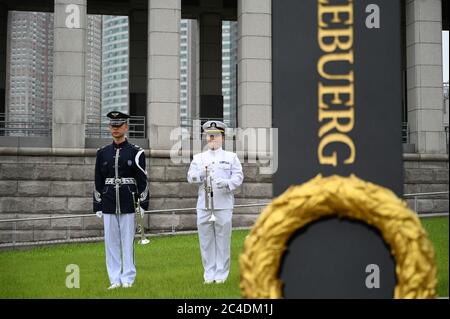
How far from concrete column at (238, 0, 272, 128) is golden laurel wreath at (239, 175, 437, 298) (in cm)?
1506

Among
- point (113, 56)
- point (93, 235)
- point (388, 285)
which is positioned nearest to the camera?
point (388, 285)

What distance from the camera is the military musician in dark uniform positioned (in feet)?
33.9

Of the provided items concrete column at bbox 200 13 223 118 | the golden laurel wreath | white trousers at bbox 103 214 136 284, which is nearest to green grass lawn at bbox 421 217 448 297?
the golden laurel wreath

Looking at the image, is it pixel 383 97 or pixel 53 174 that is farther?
pixel 53 174

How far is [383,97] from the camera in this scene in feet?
20.8

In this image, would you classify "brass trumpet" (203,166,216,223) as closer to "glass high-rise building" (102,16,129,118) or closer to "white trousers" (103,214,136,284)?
"white trousers" (103,214,136,284)

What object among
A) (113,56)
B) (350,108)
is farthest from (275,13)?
Result: (113,56)

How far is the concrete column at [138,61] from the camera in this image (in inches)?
1083

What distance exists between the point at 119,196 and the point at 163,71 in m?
11.4

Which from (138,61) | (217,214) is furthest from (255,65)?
(217,214)

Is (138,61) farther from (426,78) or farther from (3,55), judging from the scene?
(426,78)

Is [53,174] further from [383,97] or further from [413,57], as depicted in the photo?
[383,97]

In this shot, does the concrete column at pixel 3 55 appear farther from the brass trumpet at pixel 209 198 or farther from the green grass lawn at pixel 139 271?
the brass trumpet at pixel 209 198

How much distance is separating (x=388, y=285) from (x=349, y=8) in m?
2.47
